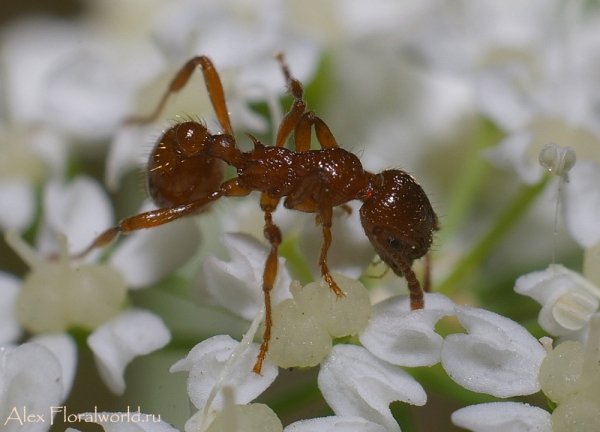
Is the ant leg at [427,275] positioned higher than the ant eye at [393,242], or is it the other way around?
the ant eye at [393,242]

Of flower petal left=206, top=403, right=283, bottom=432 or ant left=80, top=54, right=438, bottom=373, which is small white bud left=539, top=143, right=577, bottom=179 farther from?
flower petal left=206, top=403, right=283, bottom=432

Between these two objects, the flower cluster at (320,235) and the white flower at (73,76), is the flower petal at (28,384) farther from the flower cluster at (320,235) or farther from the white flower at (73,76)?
the white flower at (73,76)

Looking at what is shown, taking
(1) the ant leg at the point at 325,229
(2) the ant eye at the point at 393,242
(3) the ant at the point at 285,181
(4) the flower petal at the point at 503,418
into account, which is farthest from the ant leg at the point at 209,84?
(4) the flower petal at the point at 503,418

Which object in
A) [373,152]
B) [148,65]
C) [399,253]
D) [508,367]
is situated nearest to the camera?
[508,367]

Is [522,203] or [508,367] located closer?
[508,367]

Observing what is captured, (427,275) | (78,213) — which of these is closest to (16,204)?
(78,213)

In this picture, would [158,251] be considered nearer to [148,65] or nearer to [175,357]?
[175,357]

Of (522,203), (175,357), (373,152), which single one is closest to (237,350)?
(175,357)
